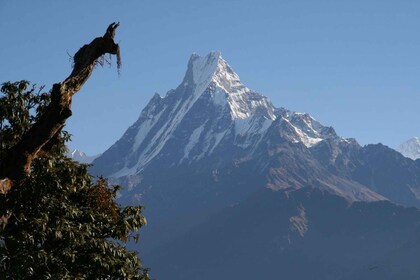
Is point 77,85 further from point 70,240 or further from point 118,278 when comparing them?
point 118,278

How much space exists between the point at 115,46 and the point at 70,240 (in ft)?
21.1

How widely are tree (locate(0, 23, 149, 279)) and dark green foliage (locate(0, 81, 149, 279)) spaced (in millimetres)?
27

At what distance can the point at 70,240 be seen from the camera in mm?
21875

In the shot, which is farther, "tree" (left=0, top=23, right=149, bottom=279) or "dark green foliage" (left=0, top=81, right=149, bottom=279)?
"dark green foliage" (left=0, top=81, right=149, bottom=279)

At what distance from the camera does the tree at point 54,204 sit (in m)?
17.1

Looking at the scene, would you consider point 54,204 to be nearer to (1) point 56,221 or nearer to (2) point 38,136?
(1) point 56,221

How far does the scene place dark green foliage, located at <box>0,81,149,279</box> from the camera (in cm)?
2047

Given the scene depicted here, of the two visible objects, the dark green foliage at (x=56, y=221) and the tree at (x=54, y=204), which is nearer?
the tree at (x=54, y=204)

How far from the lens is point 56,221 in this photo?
21672mm

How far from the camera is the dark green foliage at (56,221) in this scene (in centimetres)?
2047

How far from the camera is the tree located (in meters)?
17.1

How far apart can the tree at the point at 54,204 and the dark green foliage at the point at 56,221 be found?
3 centimetres

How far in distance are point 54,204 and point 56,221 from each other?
61 cm

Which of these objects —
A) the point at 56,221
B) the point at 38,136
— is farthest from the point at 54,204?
the point at 38,136
